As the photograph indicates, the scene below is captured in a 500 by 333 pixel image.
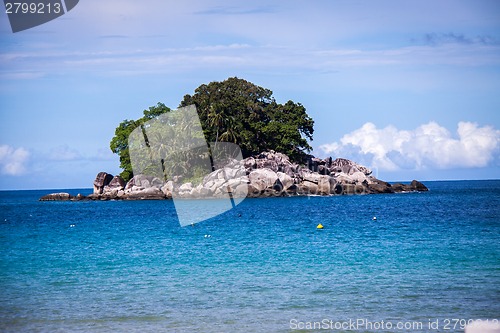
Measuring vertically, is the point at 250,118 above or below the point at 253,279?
above

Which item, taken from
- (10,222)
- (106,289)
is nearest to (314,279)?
(106,289)

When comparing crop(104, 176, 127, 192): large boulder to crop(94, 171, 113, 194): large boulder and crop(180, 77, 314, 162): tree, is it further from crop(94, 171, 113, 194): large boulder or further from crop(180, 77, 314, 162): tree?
crop(180, 77, 314, 162): tree

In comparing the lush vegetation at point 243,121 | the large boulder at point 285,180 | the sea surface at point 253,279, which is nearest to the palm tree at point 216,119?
the lush vegetation at point 243,121

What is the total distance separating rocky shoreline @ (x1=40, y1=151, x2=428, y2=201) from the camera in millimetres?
92562

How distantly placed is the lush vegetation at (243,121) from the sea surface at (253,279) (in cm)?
4970

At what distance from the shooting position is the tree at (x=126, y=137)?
335 ft

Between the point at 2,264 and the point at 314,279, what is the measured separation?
52.2 feet

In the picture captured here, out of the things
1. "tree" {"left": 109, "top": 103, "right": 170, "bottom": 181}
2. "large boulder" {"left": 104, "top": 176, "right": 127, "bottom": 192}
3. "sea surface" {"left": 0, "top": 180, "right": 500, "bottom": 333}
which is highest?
"tree" {"left": 109, "top": 103, "right": 170, "bottom": 181}

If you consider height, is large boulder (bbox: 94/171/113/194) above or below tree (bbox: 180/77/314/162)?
below


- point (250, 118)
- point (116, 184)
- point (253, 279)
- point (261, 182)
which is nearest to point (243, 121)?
point (250, 118)

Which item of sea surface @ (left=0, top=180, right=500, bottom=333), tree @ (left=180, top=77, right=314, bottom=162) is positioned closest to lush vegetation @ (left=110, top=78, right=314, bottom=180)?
tree @ (left=180, top=77, right=314, bottom=162)

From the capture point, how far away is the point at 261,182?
3733 inches

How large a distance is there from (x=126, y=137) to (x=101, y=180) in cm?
854

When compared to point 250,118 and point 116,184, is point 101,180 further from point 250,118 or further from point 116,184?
point 250,118
